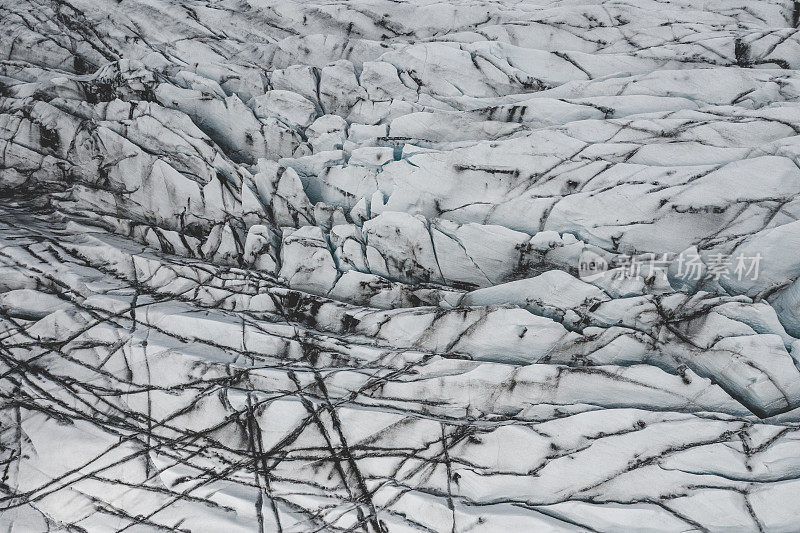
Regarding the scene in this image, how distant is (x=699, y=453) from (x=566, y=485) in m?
1.11

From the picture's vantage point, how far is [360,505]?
14.6 ft

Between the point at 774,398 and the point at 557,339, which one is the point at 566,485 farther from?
the point at 774,398

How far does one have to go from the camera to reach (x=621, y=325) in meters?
5.09

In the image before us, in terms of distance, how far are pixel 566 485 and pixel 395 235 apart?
3.26 m

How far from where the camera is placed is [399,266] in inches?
243

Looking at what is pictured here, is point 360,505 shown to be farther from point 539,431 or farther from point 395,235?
point 395,235

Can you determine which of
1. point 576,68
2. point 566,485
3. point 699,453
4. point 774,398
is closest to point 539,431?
point 566,485

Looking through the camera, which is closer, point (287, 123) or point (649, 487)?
point (649, 487)

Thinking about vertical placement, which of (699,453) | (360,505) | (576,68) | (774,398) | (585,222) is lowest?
(360,505)

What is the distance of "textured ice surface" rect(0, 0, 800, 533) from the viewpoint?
4.46m

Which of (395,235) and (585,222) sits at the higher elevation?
(585,222)

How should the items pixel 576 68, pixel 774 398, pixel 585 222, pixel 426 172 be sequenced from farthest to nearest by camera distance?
pixel 576 68 → pixel 426 172 → pixel 585 222 → pixel 774 398

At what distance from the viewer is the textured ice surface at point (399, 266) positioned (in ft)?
14.6

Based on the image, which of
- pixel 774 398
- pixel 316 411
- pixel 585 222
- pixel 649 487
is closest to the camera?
pixel 649 487
